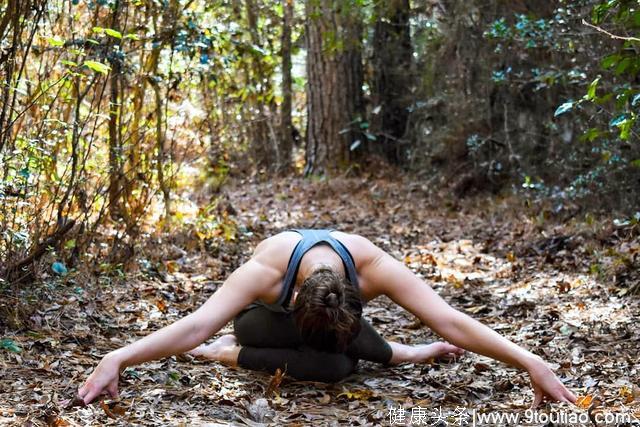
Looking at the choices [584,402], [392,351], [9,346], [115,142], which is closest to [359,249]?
[392,351]

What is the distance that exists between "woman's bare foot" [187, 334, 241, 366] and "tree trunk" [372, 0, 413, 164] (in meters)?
8.17

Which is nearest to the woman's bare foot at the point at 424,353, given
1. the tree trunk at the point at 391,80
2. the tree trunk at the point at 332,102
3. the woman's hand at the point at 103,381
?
the woman's hand at the point at 103,381

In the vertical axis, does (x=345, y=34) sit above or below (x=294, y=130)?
above

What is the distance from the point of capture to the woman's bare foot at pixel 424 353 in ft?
14.5

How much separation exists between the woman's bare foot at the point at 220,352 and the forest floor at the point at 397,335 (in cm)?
6

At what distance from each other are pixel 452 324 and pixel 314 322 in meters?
0.68

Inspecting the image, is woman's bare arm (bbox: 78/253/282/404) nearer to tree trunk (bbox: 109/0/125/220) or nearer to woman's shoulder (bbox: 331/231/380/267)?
woman's shoulder (bbox: 331/231/380/267)

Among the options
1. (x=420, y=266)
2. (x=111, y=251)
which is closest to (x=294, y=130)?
(x=420, y=266)

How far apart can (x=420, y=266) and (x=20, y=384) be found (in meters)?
4.14

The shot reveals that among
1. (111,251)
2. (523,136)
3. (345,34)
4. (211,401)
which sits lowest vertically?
(211,401)

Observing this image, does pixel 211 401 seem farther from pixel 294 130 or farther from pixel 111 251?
pixel 294 130

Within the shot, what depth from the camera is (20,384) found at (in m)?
3.70

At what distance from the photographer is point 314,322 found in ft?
11.9

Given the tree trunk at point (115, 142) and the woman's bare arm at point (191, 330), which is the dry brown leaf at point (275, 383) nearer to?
the woman's bare arm at point (191, 330)
